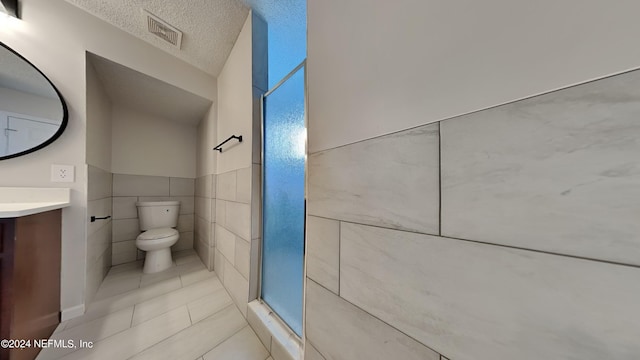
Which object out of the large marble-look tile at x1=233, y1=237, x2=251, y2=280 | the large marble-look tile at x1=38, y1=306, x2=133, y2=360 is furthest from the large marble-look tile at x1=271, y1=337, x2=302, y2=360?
the large marble-look tile at x1=38, y1=306, x2=133, y2=360

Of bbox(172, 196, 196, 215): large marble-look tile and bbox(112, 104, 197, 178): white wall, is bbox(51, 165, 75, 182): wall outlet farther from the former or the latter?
bbox(172, 196, 196, 215): large marble-look tile

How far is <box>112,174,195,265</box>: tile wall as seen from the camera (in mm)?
2029

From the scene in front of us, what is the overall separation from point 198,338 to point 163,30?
84.7 inches

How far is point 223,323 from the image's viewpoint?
3.91 ft

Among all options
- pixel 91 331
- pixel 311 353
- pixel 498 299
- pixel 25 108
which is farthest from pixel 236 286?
pixel 25 108

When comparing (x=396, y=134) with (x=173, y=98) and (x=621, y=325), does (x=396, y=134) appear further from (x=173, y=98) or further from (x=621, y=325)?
(x=173, y=98)

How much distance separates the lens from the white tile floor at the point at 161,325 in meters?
0.97

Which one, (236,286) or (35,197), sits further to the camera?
(236,286)

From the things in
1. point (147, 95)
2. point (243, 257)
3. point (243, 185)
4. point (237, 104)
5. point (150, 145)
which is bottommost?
point (243, 257)

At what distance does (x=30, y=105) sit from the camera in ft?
3.84

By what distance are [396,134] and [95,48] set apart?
7.08ft

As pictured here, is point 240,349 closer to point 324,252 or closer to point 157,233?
point 324,252

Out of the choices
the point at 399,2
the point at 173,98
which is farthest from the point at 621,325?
the point at 173,98

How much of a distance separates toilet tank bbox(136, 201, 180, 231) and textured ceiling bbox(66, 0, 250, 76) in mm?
1558
